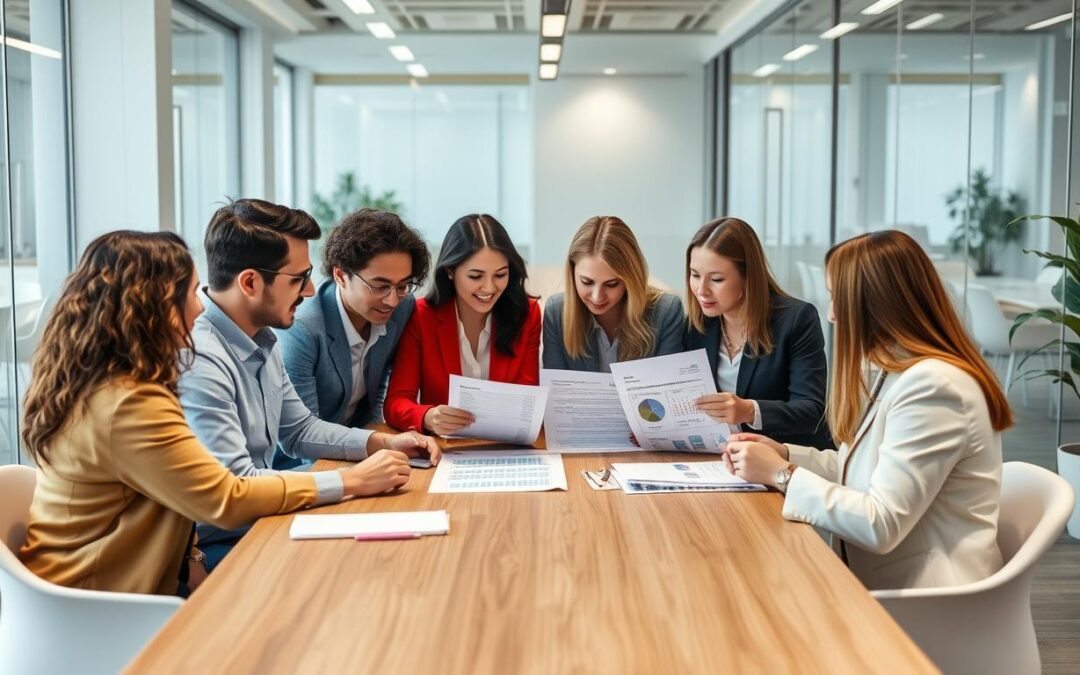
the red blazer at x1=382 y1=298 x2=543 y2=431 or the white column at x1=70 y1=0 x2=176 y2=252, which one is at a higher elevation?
the white column at x1=70 y1=0 x2=176 y2=252

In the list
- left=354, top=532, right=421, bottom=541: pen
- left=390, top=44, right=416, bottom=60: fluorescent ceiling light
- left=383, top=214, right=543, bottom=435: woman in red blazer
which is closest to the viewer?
left=354, top=532, right=421, bottom=541: pen

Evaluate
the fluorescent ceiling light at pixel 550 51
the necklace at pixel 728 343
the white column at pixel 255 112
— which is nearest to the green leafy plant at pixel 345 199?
the white column at pixel 255 112

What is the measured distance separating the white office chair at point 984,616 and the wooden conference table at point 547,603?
0.20 m

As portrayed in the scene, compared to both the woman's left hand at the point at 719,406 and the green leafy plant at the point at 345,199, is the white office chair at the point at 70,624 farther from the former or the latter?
the green leafy plant at the point at 345,199

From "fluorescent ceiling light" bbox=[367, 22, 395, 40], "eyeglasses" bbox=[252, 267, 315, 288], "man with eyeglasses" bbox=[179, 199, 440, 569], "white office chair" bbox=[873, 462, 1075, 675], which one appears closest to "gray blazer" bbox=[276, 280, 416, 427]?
"man with eyeglasses" bbox=[179, 199, 440, 569]

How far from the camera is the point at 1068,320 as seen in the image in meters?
3.93

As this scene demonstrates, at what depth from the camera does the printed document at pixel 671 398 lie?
7.86 ft

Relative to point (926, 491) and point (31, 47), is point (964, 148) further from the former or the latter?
point (31, 47)

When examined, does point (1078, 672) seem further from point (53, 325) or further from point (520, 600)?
point (53, 325)

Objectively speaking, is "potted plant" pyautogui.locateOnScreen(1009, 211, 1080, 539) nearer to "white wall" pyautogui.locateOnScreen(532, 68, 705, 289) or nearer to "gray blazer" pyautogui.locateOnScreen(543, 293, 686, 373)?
"gray blazer" pyautogui.locateOnScreen(543, 293, 686, 373)

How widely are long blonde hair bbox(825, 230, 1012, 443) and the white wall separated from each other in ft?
28.1

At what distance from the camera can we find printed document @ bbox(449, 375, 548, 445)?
2449mm

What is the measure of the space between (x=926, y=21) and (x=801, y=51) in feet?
6.32

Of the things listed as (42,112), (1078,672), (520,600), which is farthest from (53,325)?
(42,112)
